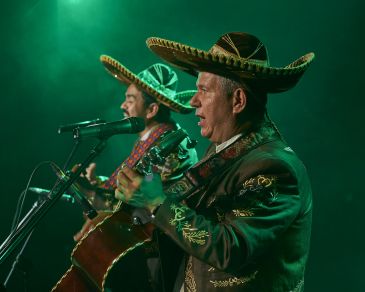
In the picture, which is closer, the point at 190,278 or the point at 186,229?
the point at 186,229

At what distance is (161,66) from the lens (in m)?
4.20

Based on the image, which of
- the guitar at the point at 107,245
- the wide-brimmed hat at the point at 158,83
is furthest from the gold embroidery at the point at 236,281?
the wide-brimmed hat at the point at 158,83

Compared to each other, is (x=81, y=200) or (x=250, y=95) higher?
(x=250, y=95)

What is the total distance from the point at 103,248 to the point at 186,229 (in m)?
0.79

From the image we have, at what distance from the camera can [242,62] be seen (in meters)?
2.02

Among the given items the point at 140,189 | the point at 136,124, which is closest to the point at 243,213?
the point at 140,189

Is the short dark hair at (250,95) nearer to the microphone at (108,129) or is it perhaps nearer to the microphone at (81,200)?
the microphone at (108,129)

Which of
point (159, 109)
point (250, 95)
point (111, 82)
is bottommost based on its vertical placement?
point (159, 109)

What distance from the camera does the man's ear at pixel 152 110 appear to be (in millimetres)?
4020

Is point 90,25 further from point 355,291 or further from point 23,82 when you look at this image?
point 355,291

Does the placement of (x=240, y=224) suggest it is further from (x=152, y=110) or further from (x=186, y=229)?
(x=152, y=110)

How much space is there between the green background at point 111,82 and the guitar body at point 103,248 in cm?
250

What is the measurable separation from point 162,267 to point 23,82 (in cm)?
379

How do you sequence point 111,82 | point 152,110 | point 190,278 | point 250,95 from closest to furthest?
point 190,278, point 250,95, point 152,110, point 111,82
